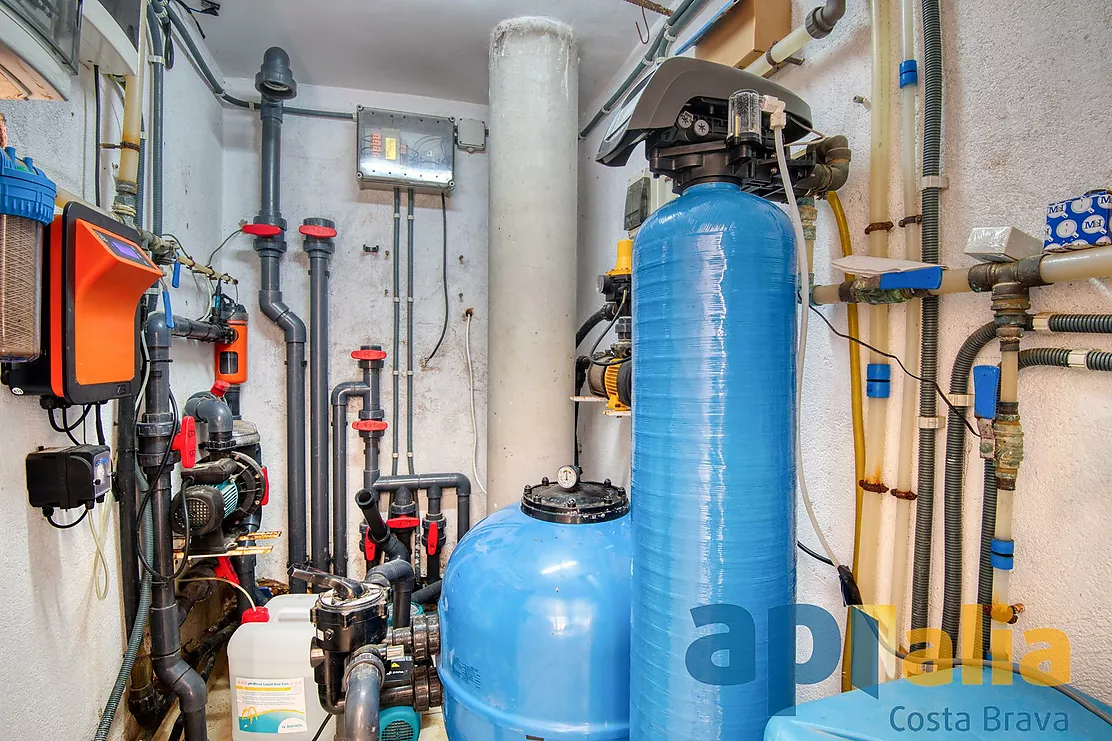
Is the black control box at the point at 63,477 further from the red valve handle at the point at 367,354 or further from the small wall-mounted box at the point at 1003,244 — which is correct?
the small wall-mounted box at the point at 1003,244

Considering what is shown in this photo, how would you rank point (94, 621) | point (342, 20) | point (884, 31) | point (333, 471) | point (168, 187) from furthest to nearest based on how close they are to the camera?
point (333, 471) → point (342, 20) → point (168, 187) → point (94, 621) → point (884, 31)

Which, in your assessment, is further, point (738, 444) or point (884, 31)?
point (884, 31)

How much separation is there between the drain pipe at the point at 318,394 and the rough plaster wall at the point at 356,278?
0.11 meters

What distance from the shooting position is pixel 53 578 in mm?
1157

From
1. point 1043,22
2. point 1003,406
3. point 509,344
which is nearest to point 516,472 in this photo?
point 509,344

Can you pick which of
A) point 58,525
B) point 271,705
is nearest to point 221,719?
point 271,705

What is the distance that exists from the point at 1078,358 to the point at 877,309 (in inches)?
13.5

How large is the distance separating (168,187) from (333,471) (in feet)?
4.24

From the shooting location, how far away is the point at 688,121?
2.54ft

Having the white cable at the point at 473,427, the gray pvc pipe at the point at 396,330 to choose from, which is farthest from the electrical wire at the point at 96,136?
the white cable at the point at 473,427

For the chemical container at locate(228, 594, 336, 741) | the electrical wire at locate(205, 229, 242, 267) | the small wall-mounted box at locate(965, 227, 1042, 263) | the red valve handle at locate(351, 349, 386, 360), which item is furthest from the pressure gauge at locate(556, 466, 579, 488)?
the electrical wire at locate(205, 229, 242, 267)

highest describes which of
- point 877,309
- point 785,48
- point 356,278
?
point 785,48

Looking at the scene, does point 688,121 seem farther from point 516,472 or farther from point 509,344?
point 516,472

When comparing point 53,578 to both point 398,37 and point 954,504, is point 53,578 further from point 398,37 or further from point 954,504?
point 398,37
